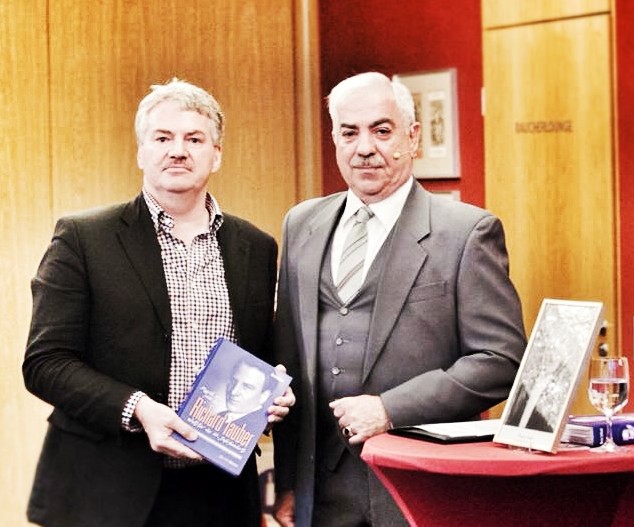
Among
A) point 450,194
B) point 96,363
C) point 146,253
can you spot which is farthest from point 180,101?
point 450,194

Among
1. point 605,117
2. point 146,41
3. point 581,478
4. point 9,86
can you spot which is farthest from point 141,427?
point 605,117

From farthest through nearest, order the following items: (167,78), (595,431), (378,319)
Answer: (167,78) < (378,319) < (595,431)

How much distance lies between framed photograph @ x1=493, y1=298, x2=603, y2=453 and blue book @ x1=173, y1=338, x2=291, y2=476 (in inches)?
25.2

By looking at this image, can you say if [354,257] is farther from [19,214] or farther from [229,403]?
[19,214]

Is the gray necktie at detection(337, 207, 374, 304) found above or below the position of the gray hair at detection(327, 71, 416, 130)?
below

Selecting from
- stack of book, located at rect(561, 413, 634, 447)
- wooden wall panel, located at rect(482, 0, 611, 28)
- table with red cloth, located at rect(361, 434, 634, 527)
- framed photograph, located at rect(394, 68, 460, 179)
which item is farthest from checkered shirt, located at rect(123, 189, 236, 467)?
framed photograph, located at rect(394, 68, 460, 179)

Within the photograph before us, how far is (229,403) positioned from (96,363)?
0.35 meters

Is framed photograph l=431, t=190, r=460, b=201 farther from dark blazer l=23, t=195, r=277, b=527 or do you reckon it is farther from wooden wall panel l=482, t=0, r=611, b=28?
dark blazer l=23, t=195, r=277, b=527

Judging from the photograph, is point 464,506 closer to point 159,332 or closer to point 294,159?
point 159,332

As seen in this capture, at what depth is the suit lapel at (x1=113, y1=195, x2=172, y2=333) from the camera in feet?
8.44

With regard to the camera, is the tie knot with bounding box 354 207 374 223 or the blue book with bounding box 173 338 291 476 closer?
the blue book with bounding box 173 338 291 476

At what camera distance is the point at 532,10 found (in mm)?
5719

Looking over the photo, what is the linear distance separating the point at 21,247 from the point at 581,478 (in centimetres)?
224

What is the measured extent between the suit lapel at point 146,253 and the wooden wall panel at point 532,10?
3532 millimetres
